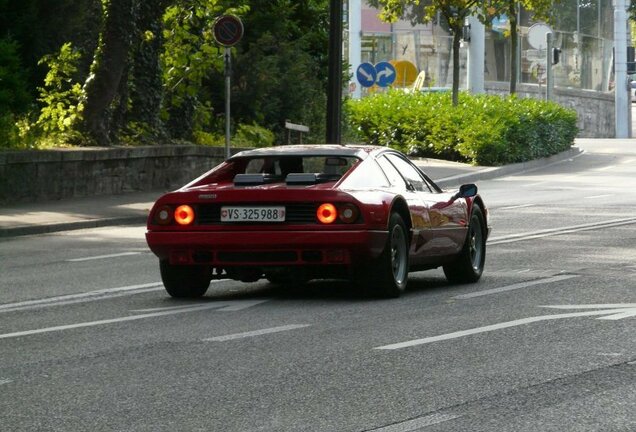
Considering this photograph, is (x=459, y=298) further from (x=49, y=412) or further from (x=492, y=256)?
(x=49, y=412)

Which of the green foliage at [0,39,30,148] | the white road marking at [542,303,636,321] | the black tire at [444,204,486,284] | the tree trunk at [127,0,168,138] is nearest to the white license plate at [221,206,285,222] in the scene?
the white road marking at [542,303,636,321]

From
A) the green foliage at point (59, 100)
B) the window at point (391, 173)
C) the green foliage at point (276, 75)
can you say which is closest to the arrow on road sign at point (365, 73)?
the green foliage at point (276, 75)

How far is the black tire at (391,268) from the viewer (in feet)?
41.2

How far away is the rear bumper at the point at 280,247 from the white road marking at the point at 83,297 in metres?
1.11

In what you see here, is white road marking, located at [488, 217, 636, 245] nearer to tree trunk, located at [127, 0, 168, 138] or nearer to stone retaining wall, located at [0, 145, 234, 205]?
stone retaining wall, located at [0, 145, 234, 205]

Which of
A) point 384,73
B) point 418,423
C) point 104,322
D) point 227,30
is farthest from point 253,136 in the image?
point 418,423

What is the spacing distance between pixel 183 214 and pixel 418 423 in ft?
18.4

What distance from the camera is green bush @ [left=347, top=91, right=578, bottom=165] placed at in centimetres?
4100

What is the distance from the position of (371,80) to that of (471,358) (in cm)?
3418

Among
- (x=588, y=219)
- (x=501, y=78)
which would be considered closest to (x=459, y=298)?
(x=588, y=219)

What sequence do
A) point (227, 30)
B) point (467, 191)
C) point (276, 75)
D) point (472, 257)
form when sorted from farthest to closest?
point (276, 75) < point (227, 30) < point (472, 257) < point (467, 191)

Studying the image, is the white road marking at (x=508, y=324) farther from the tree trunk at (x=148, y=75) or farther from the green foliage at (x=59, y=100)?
the tree trunk at (x=148, y=75)

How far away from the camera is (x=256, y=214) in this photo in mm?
12414

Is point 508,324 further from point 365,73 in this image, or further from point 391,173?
point 365,73
